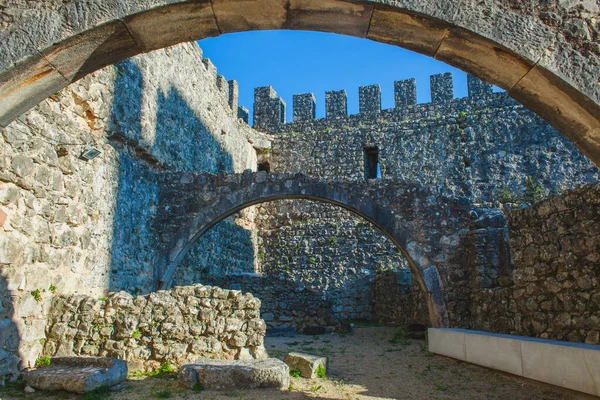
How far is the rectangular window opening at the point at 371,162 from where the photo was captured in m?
14.7

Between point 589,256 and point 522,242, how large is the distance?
43.9 inches

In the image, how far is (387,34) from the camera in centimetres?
241

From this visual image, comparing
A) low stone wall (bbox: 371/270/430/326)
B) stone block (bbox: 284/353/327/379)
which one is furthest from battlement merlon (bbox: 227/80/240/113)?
stone block (bbox: 284/353/327/379)

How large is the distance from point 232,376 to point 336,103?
11.7m

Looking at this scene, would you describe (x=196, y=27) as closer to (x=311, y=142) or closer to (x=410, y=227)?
(x=410, y=227)

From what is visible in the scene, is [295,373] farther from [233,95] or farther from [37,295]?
[233,95]

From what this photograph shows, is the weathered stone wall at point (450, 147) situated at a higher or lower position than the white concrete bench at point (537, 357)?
higher

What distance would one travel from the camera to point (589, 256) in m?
4.40

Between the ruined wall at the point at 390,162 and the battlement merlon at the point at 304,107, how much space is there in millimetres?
46

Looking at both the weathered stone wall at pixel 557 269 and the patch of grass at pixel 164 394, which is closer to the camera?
the patch of grass at pixel 164 394

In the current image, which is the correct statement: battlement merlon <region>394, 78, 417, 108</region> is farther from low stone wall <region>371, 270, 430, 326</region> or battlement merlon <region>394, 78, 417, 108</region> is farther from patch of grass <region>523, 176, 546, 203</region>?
low stone wall <region>371, 270, 430, 326</region>

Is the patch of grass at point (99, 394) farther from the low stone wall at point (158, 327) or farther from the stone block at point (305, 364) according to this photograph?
the stone block at point (305, 364)

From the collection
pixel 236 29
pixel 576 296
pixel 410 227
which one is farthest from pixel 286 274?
pixel 236 29

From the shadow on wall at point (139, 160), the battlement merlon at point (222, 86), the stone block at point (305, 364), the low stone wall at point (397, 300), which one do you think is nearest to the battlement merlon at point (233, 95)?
the battlement merlon at point (222, 86)
